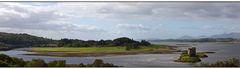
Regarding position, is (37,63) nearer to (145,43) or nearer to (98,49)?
(98,49)

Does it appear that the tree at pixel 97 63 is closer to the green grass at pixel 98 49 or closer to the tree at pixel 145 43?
the green grass at pixel 98 49

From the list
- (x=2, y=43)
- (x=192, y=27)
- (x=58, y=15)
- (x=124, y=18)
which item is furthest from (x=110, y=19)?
(x=2, y=43)

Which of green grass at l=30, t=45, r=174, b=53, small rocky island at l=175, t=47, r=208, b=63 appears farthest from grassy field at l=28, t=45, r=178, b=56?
small rocky island at l=175, t=47, r=208, b=63

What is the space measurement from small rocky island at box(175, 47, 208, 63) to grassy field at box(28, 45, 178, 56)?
0.43 feet

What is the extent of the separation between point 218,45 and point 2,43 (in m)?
2.05

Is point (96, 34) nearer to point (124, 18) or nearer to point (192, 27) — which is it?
point (124, 18)

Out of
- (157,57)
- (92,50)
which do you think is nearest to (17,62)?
(92,50)

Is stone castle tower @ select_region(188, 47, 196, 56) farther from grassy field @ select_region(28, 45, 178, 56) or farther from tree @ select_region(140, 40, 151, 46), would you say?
tree @ select_region(140, 40, 151, 46)

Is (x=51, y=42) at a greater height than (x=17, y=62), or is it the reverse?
(x=51, y=42)

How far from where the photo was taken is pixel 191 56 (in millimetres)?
4602

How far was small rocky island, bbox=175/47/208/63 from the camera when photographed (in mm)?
4590

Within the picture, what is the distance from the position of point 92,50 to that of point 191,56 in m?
0.94

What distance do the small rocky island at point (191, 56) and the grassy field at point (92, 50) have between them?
13cm

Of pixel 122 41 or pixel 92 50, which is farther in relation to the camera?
pixel 92 50
